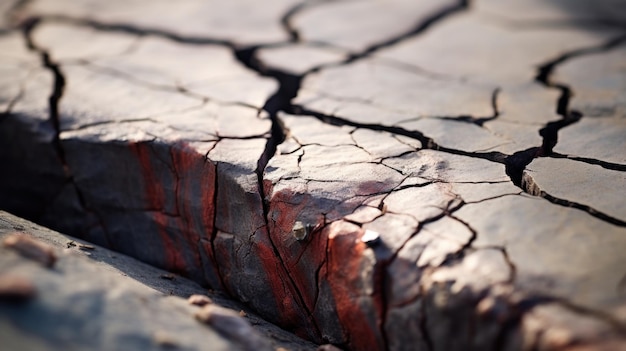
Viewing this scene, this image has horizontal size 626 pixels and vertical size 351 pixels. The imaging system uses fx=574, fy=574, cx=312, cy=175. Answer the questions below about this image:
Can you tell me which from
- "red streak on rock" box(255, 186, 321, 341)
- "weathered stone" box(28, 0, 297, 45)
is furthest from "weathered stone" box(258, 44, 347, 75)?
"red streak on rock" box(255, 186, 321, 341)

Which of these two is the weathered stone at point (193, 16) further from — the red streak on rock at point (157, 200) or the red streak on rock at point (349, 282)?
the red streak on rock at point (349, 282)

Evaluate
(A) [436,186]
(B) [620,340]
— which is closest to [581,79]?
(A) [436,186]

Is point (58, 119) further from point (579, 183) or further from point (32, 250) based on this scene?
point (579, 183)

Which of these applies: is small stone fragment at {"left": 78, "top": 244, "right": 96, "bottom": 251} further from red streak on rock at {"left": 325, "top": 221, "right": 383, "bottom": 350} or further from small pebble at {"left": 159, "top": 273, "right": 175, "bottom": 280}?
red streak on rock at {"left": 325, "top": 221, "right": 383, "bottom": 350}

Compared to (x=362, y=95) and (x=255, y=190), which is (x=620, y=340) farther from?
(x=362, y=95)

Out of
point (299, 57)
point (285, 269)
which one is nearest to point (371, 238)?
point (285, 269)

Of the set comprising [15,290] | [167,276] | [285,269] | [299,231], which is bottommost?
[167,276]
